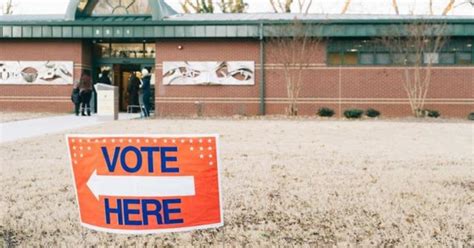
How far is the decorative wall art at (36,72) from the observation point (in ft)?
77.7

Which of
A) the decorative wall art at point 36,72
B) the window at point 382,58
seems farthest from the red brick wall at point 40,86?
the window at point 382,58

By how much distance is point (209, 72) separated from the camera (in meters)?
23.0

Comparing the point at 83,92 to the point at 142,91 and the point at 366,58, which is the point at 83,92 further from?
the point at 366,58

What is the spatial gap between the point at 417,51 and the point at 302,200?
1753cm

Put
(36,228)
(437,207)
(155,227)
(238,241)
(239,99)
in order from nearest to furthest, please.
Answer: (155,227) → (238,241) → (36,228) → (437,207) → (239,99)

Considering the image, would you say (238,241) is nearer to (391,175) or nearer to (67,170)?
(391,175)

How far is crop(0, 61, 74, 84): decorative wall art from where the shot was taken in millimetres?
23688

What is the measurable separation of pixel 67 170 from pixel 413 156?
5513 mm

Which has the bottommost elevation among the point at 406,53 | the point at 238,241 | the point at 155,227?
the point at 238,241

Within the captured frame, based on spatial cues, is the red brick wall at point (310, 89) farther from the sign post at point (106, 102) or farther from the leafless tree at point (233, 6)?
the leafless tree at point (233, 6)

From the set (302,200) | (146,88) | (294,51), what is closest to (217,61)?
(294,51)

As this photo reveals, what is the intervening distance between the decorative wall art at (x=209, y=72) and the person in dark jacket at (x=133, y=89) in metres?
1.40

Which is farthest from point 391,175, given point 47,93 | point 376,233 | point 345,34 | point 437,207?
point 47,93

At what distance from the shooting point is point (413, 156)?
8.52 metres
